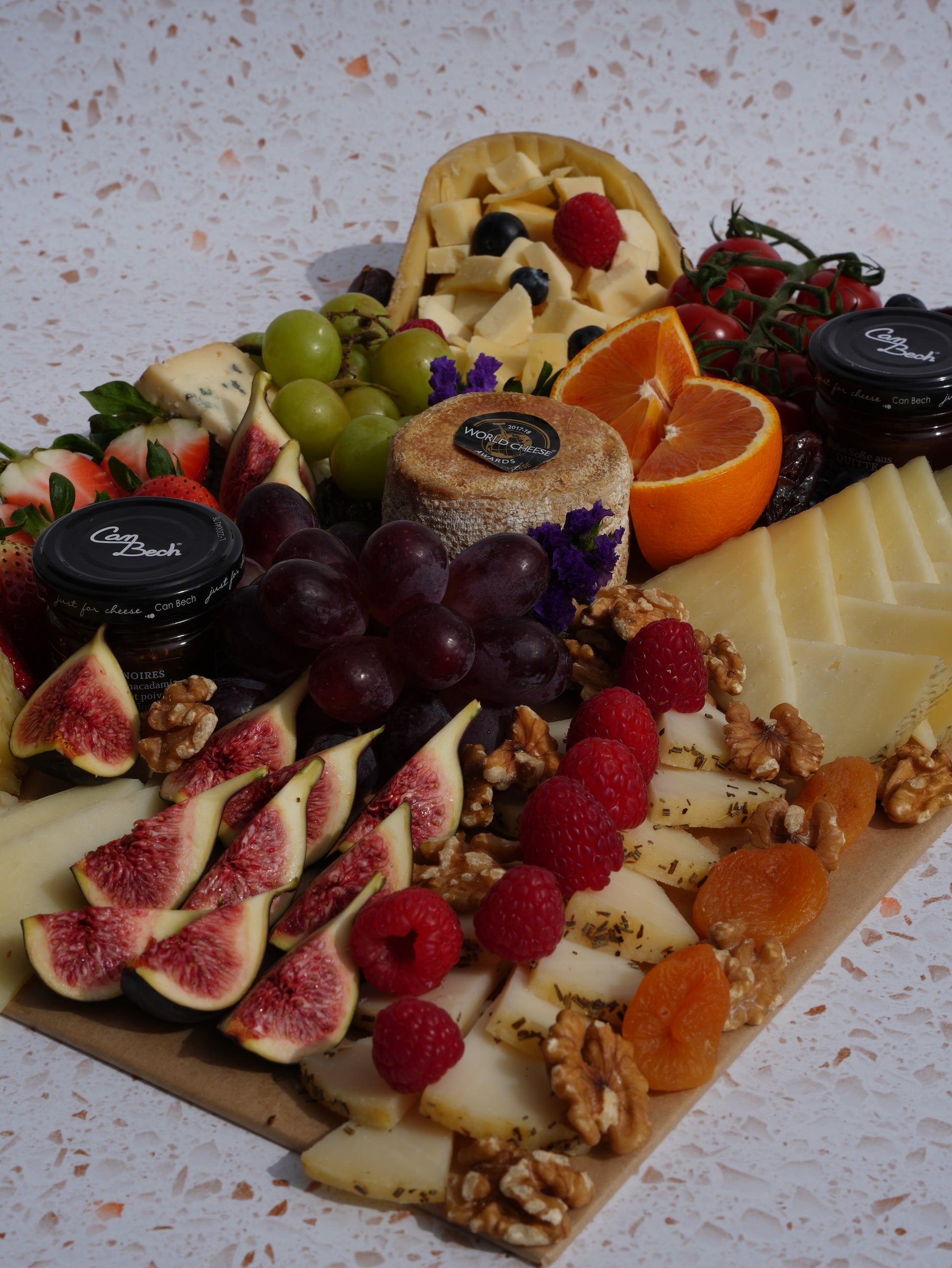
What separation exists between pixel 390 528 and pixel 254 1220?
1223 mm

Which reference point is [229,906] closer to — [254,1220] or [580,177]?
[254,1220]

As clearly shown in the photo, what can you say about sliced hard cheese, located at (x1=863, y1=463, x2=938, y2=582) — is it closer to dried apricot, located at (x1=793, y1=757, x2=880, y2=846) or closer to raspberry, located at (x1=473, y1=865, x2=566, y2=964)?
dried apricot, located at (x1=793, y1=757, x2=880, y2=846)

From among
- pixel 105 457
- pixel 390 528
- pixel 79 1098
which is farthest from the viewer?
pixel 105 457

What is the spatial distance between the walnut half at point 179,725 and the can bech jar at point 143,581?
4.3 inches

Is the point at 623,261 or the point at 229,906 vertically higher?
the point at 623,261

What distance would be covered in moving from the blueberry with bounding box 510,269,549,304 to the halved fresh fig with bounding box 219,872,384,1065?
250 cm

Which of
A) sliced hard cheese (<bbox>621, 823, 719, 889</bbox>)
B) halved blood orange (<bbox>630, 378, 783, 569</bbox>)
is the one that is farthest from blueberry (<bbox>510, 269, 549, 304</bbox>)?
sliced hard cheese (<bbox>621, 823, 719, 889</bbox>)

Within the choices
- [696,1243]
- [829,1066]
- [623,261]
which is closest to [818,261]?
[623,261]

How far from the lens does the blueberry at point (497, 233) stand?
4.01 meters

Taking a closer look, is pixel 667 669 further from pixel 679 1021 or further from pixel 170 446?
pixel 170 446

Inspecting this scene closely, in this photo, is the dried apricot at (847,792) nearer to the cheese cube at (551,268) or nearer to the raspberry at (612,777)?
the raspberry at (612,777)

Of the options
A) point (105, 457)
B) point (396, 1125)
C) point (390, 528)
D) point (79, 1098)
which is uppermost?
point (390, 528)

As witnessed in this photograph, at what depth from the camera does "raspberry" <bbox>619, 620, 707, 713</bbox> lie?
7.77ft

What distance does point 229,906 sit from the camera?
1988mm
